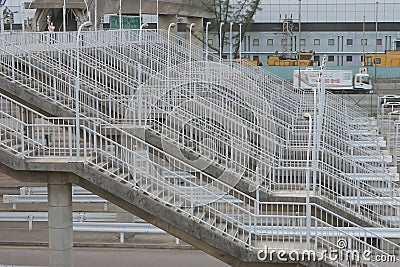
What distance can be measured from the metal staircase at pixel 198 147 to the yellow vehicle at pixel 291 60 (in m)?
23.8

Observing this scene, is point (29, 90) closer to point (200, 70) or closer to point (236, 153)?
point (236, 153)

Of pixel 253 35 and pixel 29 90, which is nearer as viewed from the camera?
pixel 29 90

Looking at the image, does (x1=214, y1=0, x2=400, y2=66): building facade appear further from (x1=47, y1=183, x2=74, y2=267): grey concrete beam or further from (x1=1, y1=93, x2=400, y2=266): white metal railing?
(x1=47, y1=183, x2=74, y2=267): grey concrete beam

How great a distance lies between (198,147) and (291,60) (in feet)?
111

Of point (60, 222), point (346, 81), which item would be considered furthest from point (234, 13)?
point (60, 222)

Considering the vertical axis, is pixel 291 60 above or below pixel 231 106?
above

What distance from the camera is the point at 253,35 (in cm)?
5572

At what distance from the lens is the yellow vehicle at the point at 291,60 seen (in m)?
50.9

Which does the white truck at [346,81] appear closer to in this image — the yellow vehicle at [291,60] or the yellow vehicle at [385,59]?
the yellow vehicle at [385,59]

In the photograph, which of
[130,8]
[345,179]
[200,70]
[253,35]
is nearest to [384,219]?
[345,179]

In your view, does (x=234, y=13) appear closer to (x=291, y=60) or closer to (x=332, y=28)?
(x=291, y=60)

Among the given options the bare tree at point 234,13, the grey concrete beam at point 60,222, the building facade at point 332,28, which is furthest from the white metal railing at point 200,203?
the building facade at point 332,28

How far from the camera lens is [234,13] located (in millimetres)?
51906

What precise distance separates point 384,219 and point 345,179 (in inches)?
84.0
